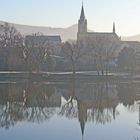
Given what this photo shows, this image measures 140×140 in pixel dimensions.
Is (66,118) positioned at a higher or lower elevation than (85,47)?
lower

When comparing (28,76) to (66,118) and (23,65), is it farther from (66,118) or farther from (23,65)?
(66,118)

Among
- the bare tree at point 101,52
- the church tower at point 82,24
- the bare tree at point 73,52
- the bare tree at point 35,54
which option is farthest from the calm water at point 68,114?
the church tower at point 82,24

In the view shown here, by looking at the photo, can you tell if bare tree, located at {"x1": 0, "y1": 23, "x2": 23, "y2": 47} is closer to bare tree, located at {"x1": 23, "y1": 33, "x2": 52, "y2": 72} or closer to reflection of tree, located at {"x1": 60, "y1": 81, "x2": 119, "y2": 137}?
bare tree, located at {"x1": 23, "y1": 33, "x2": 52, "y2": 72}

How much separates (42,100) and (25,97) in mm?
2118

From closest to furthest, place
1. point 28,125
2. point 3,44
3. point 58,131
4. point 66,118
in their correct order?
1. point 58,131
2. point 28,125
3. point 66,118
4. point 3,44

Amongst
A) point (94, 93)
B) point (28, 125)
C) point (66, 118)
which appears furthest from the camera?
point (94, 93)

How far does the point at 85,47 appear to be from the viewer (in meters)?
67.7

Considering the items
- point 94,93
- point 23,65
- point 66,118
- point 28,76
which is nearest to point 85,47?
point 23,65

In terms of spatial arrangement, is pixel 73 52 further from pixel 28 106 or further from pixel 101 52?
pixel 28 106

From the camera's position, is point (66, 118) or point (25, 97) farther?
point (25, 97)

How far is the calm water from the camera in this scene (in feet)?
65.7

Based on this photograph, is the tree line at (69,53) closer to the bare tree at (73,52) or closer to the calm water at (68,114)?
the bare tree at (73,52)

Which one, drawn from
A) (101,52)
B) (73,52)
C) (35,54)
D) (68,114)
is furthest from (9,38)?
(68,114)

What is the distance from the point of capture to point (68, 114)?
2591cm
